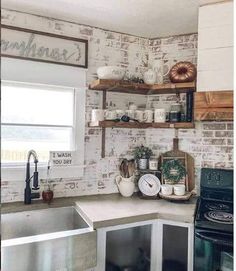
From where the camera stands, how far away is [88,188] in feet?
7.93

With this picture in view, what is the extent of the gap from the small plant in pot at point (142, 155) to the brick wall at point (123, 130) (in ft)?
0.26

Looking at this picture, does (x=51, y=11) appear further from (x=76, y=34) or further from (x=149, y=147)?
(x=149, y=147)

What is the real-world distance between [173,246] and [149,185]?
0.62m

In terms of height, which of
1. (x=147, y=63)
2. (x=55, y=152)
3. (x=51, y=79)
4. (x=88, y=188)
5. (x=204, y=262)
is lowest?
(x=204, y=262)

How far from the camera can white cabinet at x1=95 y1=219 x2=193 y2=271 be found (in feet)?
6.00

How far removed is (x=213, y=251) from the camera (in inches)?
67.6

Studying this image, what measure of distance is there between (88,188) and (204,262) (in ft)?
3.62

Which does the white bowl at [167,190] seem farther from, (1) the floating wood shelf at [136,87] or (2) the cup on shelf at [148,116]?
(1) the floating wood shelf at [136,87]

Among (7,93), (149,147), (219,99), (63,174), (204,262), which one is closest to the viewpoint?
(204,262)

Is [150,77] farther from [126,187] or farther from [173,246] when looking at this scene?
[173,246]

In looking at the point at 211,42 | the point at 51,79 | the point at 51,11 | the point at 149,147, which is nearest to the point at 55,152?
the point at 51,79

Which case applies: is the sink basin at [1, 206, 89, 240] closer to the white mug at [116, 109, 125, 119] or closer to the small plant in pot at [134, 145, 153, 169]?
the small plant in pot at [134, 145, 153, 169]

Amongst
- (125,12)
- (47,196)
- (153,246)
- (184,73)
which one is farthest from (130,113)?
(153,246)

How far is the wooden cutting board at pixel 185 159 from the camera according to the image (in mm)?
2443
